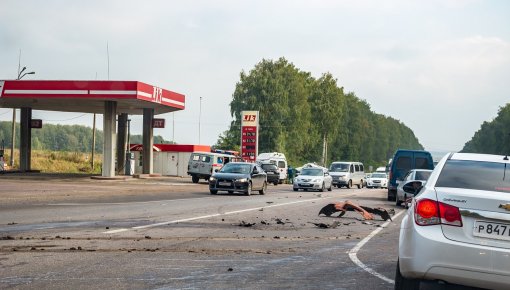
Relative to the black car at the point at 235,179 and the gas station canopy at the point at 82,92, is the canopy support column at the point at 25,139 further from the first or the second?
the black car at the point at 235,179

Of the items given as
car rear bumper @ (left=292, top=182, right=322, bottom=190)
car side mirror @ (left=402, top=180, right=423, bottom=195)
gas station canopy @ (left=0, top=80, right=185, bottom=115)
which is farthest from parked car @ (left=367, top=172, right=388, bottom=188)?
car side mirror @ (left=402, top=180, right=423, bottom=195)

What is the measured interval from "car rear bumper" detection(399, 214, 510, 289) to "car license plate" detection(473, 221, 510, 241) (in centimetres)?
11

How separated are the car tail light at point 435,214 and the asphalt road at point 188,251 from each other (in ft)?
5.31

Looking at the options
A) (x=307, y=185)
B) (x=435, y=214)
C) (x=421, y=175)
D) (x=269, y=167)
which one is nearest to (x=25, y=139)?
(x=269, y=167)

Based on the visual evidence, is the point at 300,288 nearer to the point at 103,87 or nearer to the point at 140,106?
the point at 103,87

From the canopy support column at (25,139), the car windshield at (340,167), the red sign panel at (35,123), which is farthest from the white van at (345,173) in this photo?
the canopy support column at (25,139)

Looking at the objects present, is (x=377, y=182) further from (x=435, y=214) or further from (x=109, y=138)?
(x=435, y=214)

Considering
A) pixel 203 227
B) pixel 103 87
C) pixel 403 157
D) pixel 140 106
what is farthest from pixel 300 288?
pixel 140 106

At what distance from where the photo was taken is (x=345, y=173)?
178 ft

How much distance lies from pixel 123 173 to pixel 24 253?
43057 mm

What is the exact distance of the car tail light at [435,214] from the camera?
229 inches

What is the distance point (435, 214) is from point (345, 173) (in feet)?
159

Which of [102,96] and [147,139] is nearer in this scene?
[102,96]

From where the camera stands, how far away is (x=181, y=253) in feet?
32.2
